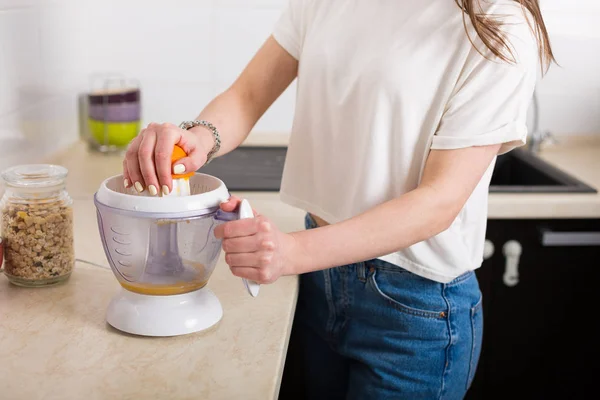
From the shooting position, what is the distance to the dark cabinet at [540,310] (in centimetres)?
Answer: 173

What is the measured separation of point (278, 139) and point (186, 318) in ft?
4.19

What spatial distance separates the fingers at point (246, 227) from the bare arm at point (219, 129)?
0.13 m

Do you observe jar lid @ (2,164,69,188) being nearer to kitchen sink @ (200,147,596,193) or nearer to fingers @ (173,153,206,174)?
fingers @ (173,153,206,174)

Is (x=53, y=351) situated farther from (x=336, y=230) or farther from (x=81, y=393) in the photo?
(x=336, y=230)

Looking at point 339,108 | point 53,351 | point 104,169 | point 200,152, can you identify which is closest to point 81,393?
point 53,351

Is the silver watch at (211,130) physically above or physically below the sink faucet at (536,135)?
above

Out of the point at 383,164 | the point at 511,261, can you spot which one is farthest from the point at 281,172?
the point at 383,164

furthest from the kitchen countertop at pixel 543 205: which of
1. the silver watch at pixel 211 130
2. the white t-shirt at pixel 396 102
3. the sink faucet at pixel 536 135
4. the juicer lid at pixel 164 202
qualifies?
the juicer lid at pixel 164 202

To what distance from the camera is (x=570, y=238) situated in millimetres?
1717

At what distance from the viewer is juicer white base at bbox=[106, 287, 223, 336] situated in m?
1.00

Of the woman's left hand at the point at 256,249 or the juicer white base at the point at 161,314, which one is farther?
the juicer white base at the point at 161,314

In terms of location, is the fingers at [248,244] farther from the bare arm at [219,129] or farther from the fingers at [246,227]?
the bare arm at [219,129]

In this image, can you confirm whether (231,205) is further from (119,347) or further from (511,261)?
(511,261)

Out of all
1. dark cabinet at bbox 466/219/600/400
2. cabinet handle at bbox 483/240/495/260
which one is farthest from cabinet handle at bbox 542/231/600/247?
cabinet handle at bbox 483/240/495/260
